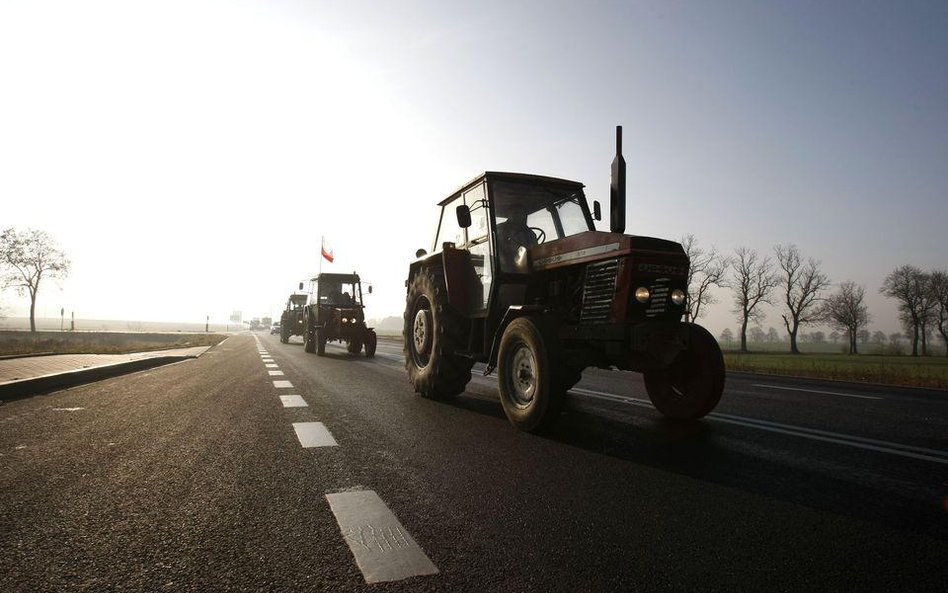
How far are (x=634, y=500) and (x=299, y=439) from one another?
2.58 m

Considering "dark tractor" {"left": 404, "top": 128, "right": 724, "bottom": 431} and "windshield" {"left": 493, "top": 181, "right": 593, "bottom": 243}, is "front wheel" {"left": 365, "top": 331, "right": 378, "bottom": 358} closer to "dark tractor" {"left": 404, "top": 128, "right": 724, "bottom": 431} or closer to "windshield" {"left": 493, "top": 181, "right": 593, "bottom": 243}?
"dark tractor" {"left": 404, "top": 128, "right": 724, "bottom": 431}

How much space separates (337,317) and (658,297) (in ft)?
45.1

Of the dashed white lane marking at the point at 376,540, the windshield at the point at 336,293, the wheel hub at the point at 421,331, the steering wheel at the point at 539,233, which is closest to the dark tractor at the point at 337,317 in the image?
the windshield at the point at 336,293

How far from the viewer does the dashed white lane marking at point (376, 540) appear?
177cm

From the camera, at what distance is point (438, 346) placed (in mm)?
6355

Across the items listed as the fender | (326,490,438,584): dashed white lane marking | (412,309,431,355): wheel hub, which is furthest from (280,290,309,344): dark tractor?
(326,490,438,584): dashed white lane marking

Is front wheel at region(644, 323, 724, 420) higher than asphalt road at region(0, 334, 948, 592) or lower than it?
higher

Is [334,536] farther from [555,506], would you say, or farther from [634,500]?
[634,500]

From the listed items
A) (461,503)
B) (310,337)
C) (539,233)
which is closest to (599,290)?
(539,233)

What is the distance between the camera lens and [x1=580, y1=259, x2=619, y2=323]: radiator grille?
441 centimetres

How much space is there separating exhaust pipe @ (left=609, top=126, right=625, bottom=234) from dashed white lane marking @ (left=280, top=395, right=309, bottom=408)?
388 centimetres

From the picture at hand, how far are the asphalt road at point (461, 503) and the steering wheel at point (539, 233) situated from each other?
6.96ft

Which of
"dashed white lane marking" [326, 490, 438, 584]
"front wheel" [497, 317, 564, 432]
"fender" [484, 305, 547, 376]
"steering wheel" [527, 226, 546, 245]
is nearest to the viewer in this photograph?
"dashed white lane marking" [326, 490, 438, 584]

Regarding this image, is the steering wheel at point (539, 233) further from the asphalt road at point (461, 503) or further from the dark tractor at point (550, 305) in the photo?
the asphalt road at point (461, 503)
